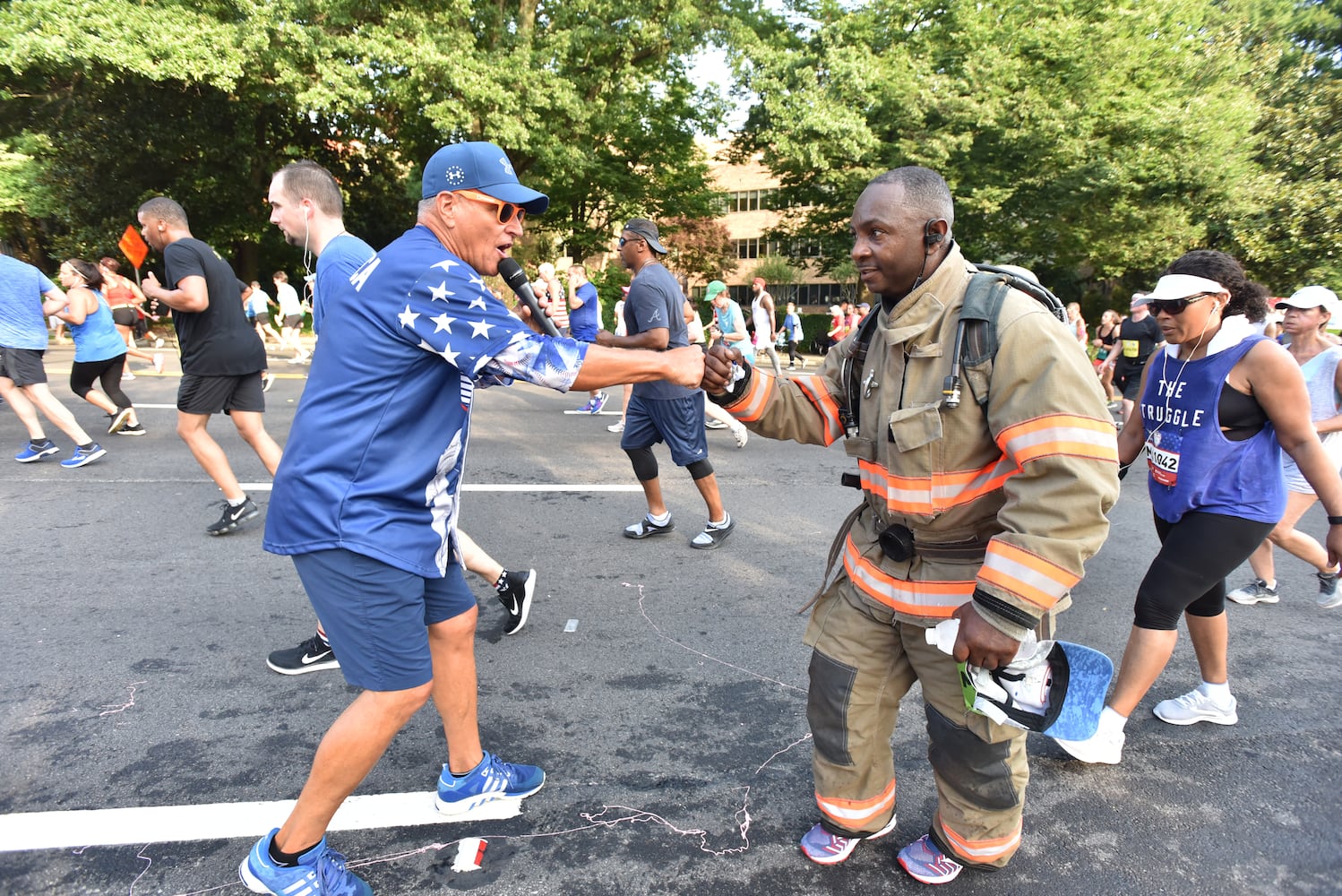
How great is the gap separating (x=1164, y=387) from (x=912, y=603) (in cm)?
172

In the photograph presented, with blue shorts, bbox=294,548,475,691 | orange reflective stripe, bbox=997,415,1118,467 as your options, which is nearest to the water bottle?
orange reflective stripe, bbox=997,415,1118,467

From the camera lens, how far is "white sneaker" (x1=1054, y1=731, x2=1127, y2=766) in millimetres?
2832

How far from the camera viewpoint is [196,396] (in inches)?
195

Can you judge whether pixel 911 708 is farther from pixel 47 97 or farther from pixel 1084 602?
pixel 47 97

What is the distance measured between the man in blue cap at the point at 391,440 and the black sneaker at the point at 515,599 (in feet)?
5.21

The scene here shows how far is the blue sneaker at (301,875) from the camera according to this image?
2.04m

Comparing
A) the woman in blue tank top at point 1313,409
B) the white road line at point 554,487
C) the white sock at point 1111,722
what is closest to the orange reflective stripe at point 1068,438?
the white sock at point 1111,722

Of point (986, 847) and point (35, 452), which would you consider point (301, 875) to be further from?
point (35, 452)

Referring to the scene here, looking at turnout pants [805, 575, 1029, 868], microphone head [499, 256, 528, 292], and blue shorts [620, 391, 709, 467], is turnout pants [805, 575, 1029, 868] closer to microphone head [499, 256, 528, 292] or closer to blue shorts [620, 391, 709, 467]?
microphone head [499, 256, 528, 292]

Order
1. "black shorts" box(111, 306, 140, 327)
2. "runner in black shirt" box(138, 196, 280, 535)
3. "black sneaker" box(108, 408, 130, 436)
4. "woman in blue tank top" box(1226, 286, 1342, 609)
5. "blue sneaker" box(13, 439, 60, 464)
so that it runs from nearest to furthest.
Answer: "woman in blue tank top" box(1226, 286, 1342, 609) → "runner in black shirt" box(138, 196, 280, 535) → "blue sneaker" box(13, 439, 60, 464) → "black sneaker" box(108, 408, 130, 436) → "black shorts" box(111, 306, 140, 327)

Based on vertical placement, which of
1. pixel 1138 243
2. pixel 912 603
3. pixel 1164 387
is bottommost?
pixel 1138 243

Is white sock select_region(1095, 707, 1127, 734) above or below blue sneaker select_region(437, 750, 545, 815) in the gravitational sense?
below

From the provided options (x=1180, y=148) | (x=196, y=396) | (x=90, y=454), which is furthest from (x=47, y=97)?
(x=1180, y=148)

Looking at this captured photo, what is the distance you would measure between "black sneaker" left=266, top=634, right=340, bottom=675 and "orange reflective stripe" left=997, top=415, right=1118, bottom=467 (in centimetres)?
290
